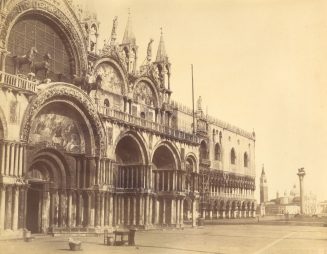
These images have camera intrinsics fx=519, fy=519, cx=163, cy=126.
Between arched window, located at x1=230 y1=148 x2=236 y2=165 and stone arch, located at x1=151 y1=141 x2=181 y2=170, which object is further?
arched window, located at x1=230 y1=148 x2=236 y2=165

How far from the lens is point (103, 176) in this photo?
27125 mm

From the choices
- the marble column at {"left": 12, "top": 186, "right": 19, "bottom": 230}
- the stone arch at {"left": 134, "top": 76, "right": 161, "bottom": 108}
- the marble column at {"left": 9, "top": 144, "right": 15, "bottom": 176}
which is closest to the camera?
the marble column at {"left": 12, "top": 186, "right": 19, "bottom": 230}

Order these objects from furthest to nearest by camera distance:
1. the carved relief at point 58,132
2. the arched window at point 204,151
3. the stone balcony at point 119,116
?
the arched window at point 204,151, the carved relief at point 58,132, the stone balcony at point 119,116

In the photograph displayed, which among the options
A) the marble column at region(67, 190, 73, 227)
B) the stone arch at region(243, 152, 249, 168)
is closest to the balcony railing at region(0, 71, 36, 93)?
the marble column at region(67, 190, 73, 227)

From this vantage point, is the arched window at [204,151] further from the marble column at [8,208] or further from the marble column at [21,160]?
the marble column at [8,208]

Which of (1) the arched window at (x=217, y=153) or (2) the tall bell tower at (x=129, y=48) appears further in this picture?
(1) the arched window at (x=217, y=153)

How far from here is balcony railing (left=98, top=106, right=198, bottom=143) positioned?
91.8 feet

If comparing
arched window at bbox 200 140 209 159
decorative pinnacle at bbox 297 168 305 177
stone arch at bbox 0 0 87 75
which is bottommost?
decorative pinnacle at bbox 297 168 305 177

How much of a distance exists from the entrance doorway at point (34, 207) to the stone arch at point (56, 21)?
22.7ft

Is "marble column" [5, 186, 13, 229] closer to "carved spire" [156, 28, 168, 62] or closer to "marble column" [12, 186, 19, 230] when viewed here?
"marble column" [12, 186, 19, 230]

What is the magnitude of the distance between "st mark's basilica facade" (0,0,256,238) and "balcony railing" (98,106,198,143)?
0.08 meters

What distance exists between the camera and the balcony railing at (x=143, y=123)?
28.0 meters

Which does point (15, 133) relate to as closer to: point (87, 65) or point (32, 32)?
point (32, 32)

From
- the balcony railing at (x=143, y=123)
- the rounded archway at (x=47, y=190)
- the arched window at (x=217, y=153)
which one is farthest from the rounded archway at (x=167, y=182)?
the arched window at (x=217, y=153)
